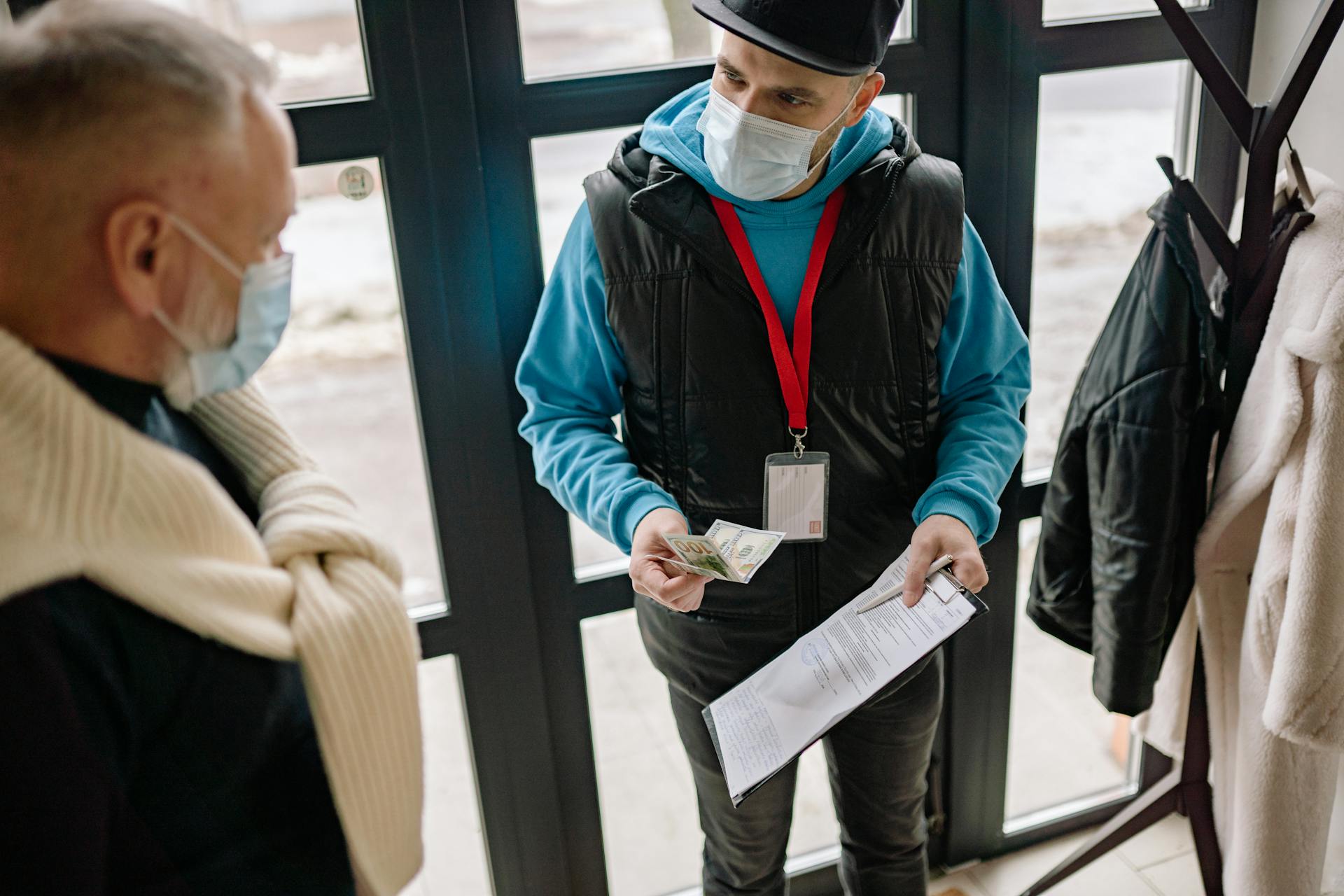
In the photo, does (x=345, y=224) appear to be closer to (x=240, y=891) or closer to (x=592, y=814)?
(x=240, y=891)

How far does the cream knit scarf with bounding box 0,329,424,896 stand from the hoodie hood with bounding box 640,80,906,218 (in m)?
0.70

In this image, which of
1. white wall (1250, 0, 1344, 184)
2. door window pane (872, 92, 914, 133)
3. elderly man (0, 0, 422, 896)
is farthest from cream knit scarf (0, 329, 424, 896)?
white wall (1250, 0, 1344, 184)

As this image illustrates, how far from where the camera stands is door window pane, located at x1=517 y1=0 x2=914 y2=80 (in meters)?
1.63

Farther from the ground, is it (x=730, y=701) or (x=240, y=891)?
(x=240, y=891)

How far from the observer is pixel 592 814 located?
6.79ft

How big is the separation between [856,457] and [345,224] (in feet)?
2.89

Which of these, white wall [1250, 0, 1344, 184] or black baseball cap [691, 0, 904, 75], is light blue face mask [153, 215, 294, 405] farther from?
white wall [1250, 0, 1344, 184]

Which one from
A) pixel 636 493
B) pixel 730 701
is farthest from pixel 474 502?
pixel 730 701

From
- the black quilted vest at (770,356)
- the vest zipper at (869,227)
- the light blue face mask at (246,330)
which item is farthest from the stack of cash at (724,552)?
the light blue face mask at (246,330)

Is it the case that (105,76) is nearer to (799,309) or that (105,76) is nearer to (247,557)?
(247,557)

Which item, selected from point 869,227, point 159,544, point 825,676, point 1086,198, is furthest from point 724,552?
point 1086,198

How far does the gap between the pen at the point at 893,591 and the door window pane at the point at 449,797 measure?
802mm

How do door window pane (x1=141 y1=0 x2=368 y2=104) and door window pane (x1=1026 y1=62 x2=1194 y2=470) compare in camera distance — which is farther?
door window pane (x1=1026 y1=62 x2=1194 y2=470)

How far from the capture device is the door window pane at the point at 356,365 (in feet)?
5.36
